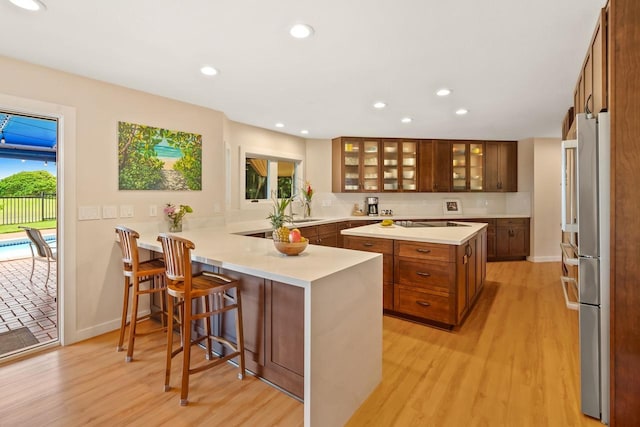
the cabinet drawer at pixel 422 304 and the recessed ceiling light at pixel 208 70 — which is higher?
the recessed ceiling light at pixel 208 70

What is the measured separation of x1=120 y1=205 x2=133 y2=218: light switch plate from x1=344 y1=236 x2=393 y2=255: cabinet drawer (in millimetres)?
2179

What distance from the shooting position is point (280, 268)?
1.69 metres

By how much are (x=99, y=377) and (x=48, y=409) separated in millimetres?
323

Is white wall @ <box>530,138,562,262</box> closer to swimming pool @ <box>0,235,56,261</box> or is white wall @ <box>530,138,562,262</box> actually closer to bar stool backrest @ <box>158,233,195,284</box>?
bar stool backrest @ <box>158,233,195,284</box>

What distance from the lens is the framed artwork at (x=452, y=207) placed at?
20.3ft

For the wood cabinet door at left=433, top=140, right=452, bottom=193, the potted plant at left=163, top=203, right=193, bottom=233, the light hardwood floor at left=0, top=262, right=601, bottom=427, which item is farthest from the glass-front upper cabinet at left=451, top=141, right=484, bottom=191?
the potted plant at left=163, top=203, right=193, bottom=233

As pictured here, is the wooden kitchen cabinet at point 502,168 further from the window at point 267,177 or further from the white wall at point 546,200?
the window at point 267,177

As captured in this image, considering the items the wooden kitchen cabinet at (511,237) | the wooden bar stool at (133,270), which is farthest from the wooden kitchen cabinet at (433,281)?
the wooden kitchen cabinet at (511,237)

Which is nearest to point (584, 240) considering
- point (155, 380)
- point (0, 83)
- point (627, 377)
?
point (627, 377)

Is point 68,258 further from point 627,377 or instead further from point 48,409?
point 627,377

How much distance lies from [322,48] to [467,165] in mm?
4677

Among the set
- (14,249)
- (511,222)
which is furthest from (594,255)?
(14,249)

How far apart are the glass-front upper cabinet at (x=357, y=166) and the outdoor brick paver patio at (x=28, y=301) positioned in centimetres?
424

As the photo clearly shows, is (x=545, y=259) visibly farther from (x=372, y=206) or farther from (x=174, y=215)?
(x=174, y=215)
